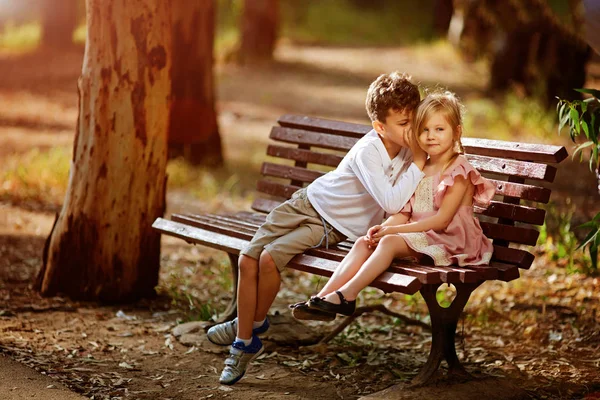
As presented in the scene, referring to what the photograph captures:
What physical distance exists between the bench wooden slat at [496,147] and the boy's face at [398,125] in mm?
529

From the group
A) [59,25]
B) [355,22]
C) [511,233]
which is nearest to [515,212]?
[511,233]

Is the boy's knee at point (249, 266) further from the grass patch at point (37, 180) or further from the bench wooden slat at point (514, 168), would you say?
the grass patch at point (37, 180)

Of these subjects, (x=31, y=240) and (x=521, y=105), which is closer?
(x=31, y=240)

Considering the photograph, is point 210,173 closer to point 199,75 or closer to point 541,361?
point 199,75

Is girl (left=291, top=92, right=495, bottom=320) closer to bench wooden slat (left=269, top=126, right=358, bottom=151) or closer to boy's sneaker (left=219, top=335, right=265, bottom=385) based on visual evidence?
boy's sneaker (left=219, top=335, right=265, bottom=385)

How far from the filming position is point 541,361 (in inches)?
190

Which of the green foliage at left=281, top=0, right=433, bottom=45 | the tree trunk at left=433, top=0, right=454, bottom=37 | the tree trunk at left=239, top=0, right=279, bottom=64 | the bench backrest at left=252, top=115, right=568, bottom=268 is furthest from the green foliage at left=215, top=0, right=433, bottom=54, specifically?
the bench backrest at left=252, top=115, right=568, bottom=268

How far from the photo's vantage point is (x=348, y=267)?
4.09 m

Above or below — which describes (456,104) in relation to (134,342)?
above

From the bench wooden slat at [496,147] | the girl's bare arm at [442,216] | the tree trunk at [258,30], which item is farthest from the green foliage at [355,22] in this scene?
the girl's bare arm at [442,216]

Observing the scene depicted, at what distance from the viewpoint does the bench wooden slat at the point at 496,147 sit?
4.30m

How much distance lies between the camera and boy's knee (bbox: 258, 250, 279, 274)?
4.30 meters

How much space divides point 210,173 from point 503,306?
4714 millimetres

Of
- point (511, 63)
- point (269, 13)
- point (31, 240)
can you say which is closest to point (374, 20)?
point (269, 13)
